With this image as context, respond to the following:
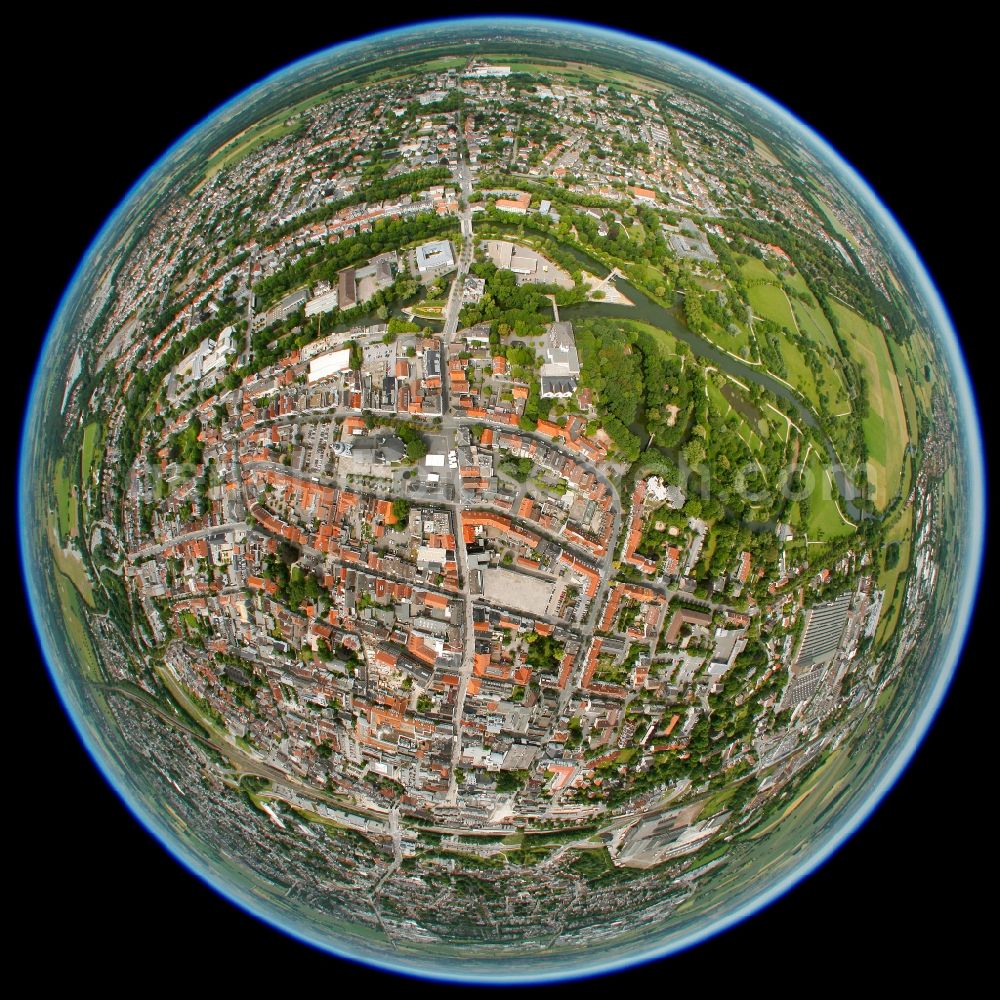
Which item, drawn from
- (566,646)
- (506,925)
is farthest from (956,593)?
(506,925)

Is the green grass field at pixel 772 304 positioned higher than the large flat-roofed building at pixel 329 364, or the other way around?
the green grass field at pixel 772 304

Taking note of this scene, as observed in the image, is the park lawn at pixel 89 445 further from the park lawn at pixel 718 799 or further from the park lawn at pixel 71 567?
the park lawn at pixel 718 799

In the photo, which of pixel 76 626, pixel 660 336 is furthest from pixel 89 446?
pixel 660 336

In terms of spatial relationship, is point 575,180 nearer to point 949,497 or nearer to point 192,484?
point 192,484

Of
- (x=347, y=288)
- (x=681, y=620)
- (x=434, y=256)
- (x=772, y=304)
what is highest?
(x=772, y=304)

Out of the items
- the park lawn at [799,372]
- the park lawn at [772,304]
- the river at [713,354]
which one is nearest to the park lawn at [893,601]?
the river at [713,354]

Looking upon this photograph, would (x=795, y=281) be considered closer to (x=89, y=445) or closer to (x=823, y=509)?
(x=823, y=509)

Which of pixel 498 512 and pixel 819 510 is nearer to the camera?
pixel 498 512
